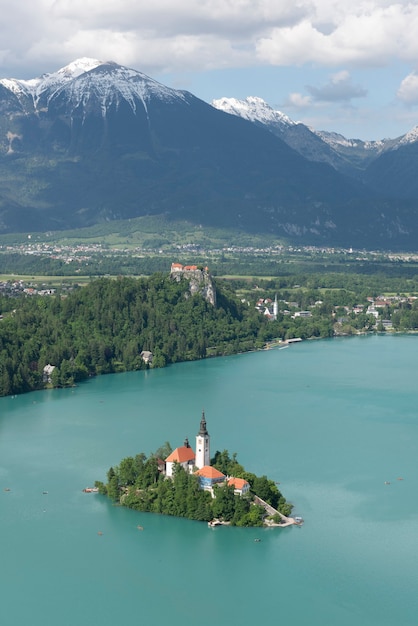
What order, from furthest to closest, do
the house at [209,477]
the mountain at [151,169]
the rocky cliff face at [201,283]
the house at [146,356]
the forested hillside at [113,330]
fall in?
the mountain at [151,169] → the rocky cliff face at [201,283] → the house at [146,356] → the forested hillside at [113,330] → the house at [209,477]

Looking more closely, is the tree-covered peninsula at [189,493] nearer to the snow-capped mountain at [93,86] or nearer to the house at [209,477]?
the house at [209,477]

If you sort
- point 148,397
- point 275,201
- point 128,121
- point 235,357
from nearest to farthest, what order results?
point 148,397, point 235,357, point 275,201, point 128,121

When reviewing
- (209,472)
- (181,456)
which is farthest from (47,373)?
(209,472)

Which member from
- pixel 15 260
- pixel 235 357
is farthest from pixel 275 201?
pixel 235 357

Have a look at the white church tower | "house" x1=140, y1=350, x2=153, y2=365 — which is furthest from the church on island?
"house" x1=140, y1=350, x2=153, y2=365

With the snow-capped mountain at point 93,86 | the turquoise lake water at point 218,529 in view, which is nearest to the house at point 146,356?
the turquoise lake water at point 218,529

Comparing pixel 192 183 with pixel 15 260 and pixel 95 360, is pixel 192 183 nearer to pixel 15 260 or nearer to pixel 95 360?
pixel 15 260
